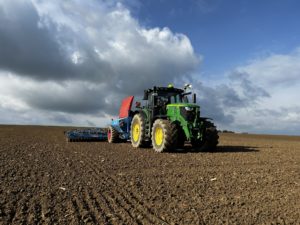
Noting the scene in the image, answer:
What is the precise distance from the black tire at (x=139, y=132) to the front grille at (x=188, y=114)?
7.79 ft

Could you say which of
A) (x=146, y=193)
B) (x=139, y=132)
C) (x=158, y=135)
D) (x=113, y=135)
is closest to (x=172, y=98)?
(x=139, y=132)

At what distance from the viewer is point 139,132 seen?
56.4 feet

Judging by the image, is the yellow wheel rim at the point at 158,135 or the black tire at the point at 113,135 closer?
the yellow wheel rim at the point at 158,135

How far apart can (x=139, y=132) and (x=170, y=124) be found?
2.89m

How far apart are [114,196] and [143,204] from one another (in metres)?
0.76

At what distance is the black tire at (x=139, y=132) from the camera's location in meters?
16.9

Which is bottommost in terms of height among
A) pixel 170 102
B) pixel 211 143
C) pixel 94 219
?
pixel 94 219

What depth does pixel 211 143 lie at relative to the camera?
1534 cm

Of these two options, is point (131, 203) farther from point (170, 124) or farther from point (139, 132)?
point (139, 132)

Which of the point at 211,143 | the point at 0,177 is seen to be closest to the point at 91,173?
the point at 0,177

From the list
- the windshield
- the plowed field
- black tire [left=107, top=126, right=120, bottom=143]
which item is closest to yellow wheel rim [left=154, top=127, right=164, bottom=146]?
the windshield

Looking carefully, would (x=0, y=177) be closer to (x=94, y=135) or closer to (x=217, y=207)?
(x=217, y=207)

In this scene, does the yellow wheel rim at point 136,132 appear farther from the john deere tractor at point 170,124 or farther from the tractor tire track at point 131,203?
the tractor tire track at point 131,203

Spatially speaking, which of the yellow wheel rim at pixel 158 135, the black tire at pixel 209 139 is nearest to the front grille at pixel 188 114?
the black tire at pixel 209 139
